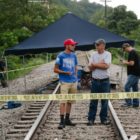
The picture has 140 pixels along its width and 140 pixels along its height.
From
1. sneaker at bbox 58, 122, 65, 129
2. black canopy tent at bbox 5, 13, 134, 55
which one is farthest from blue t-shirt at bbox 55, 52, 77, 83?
black canopy tent at bbox 5, 13, 134, 55

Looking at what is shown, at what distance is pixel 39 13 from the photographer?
191 ft

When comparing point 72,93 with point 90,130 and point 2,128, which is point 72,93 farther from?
point 2,128

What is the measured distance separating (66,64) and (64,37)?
286 inches

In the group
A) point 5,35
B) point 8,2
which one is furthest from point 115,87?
point 8,2

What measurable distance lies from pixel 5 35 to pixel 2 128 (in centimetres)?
3032

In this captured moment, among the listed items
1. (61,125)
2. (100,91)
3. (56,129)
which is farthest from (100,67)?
(56,129)

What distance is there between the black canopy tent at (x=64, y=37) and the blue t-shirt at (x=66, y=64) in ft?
21.1

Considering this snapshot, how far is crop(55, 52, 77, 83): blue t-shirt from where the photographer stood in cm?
953

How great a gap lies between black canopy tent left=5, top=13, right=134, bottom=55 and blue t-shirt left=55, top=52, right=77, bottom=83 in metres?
6.43

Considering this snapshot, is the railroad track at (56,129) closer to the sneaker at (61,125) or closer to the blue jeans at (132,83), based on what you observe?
the sneaker at (61,125)

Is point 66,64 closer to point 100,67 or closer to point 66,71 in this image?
point 66,71

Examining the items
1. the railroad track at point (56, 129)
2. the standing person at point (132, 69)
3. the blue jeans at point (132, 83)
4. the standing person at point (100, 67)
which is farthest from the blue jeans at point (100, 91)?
the blue jeans at point (132, 83)

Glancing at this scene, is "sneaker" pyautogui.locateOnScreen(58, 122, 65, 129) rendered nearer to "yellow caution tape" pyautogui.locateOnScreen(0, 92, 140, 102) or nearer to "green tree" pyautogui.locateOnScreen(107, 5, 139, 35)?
"yellow caution tape" pyautogui.locateOnScreen(0, 92, 140, 102)

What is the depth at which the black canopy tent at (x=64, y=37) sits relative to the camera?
16.1 metres
